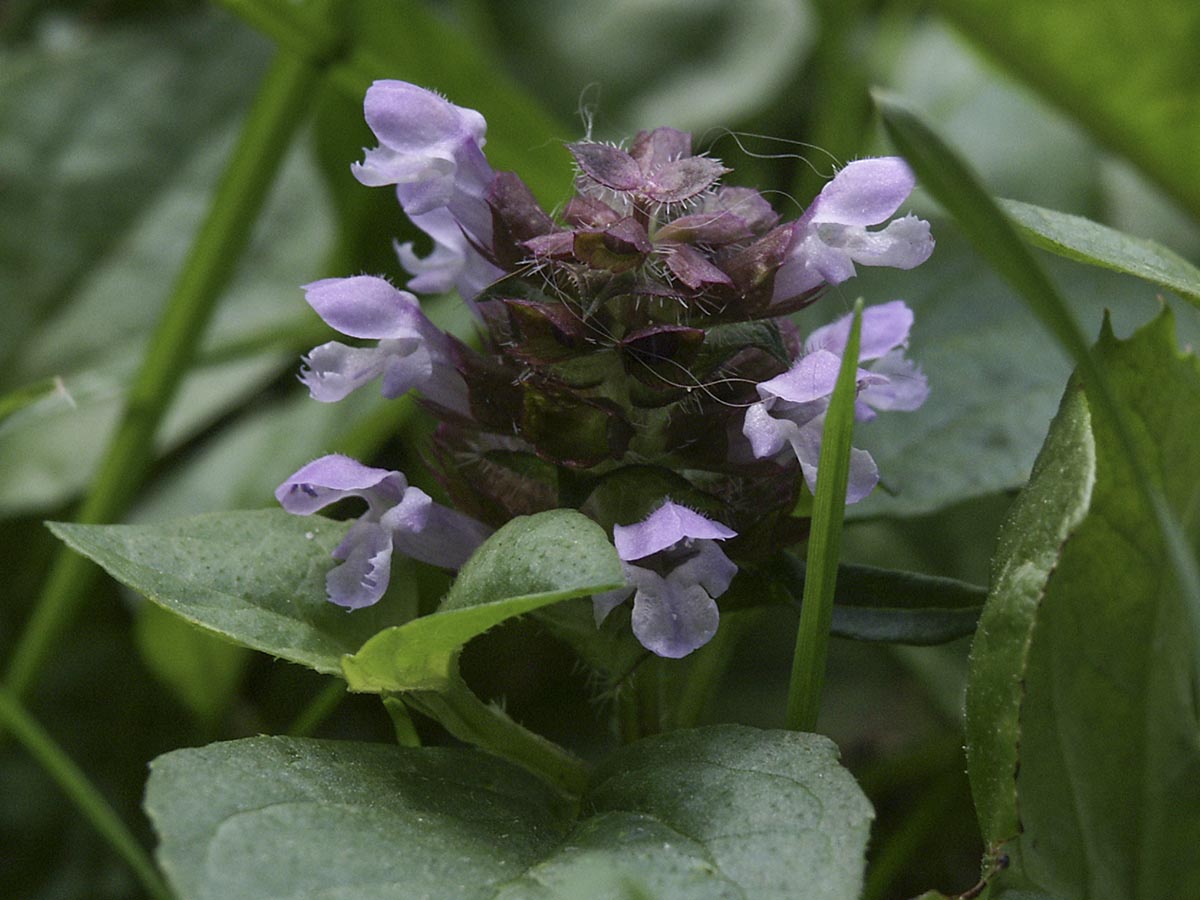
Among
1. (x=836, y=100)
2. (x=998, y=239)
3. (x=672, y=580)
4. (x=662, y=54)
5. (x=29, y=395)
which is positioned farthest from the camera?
(x=662, y=54)

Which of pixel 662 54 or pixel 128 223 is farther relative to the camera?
pixel 662 54

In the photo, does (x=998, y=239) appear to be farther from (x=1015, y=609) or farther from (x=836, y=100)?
(x=836, y=100)

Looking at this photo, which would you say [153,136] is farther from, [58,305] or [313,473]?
[313,473]

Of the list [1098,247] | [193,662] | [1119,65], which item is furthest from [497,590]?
[1119,65]

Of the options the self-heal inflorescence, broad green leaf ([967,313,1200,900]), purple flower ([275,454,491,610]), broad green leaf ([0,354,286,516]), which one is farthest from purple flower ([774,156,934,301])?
broad green leaf ([0,354,286,516])

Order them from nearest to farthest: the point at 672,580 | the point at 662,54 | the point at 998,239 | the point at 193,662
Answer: the point at 998,239 < the point at 672,580 < the point at 193,662 < the point at 662,54

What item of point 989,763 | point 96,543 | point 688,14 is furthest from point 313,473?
point 688,14

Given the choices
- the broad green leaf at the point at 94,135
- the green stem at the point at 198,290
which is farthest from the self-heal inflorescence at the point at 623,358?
the broad green leaf at the point at 94,135
